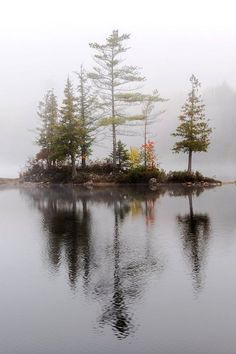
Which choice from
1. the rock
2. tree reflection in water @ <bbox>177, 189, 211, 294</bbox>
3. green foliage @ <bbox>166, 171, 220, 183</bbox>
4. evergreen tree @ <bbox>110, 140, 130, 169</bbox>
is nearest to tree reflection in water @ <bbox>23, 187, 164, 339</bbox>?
tree reflection in water @ <bbox>177, 189, 211, 294</bbox>

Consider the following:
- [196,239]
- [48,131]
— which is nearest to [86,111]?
[48,131]

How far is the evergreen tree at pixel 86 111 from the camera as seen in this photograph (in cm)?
5944

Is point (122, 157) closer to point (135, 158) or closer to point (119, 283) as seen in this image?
point (135, 158)

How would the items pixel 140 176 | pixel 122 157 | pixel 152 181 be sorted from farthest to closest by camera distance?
pixel 122 157 < pixel 140 176 < pixel 152 181

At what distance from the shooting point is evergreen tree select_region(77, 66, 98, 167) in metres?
59.4

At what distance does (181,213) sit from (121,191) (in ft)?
54.3

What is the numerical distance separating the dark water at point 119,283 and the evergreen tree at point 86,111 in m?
28.6

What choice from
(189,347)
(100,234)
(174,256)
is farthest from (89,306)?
(100,234)

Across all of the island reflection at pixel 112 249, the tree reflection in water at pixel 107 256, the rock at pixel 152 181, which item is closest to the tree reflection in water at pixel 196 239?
the island reflection at pixel 112 249

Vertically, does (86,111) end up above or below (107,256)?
above

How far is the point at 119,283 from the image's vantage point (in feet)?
52.5

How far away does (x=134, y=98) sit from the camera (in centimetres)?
5784

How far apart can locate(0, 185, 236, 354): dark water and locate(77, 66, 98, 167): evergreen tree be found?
28562 millimetres

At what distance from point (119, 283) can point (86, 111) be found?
47991 millimetres
